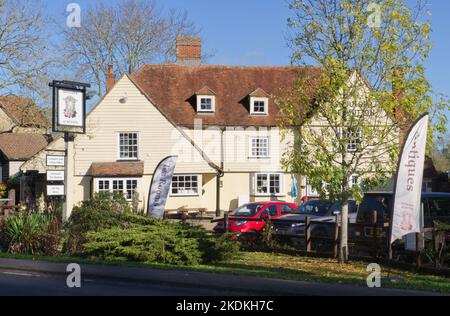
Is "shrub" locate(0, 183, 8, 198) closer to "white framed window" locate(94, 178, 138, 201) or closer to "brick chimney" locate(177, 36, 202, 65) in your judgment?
"white framed window" locate(94, 178, 138, 201)

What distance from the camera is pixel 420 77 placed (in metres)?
17.0

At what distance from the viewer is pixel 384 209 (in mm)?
19188

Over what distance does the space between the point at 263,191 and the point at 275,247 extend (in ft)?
64.3

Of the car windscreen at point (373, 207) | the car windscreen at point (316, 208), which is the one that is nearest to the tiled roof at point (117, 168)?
the car windscreen at point (316, 208)

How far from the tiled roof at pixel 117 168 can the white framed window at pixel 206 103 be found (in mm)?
5799

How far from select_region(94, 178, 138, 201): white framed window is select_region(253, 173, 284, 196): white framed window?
741 cm

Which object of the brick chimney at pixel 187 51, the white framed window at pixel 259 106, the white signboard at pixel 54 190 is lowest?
the white signboard at pixel 54 190

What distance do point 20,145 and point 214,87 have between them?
17789mm

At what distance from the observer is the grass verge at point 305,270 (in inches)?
532

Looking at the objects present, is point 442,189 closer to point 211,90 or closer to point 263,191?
point 263,191

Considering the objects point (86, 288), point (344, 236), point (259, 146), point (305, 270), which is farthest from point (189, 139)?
point (86, 288)

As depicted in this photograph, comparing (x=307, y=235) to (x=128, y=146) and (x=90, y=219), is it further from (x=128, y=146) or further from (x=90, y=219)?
(x=128, y=146)

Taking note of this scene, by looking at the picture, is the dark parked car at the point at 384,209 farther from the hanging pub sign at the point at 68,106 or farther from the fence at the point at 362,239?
the hanging pub sign at the point at 68,106

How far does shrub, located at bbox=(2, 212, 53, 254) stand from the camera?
19016 millimetres
